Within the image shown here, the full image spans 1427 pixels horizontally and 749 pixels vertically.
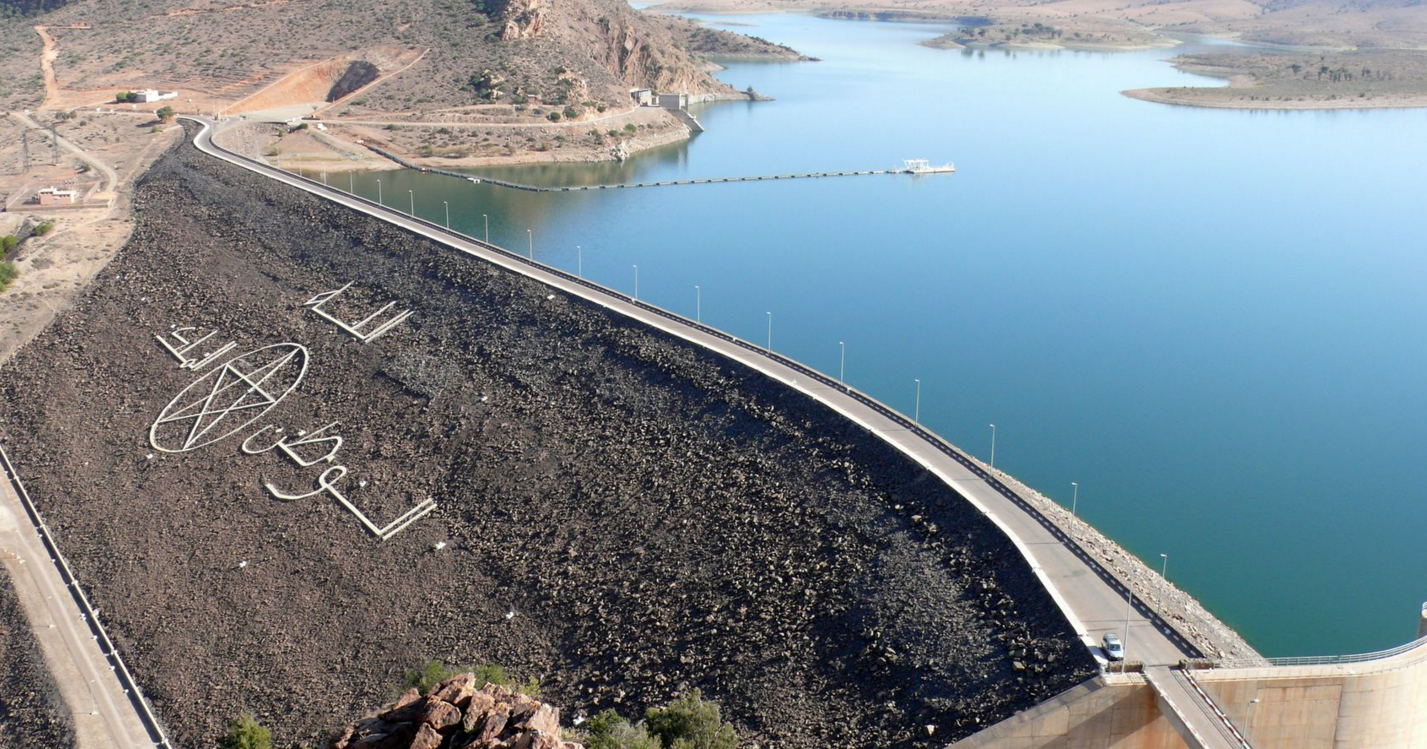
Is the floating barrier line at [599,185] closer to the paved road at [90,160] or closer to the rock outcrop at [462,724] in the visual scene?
the paved road at [90,160]

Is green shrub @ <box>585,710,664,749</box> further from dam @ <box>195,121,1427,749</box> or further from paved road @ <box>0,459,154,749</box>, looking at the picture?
paved road @ <box>0,459,154,749</box>

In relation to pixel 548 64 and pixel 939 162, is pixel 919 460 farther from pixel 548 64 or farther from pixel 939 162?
pixel 548 64

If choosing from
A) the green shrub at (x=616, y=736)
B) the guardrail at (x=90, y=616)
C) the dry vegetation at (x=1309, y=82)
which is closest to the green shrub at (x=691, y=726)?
the green shrub at (x=616, y=736)

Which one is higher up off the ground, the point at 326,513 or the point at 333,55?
the point at 333,55

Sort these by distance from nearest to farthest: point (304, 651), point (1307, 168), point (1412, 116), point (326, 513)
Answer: point (304, 651) < point (326, 513) < point (1307, 168) < point (1412, 116)

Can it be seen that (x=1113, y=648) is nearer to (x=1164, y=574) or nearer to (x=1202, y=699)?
(x=1202, y=699)

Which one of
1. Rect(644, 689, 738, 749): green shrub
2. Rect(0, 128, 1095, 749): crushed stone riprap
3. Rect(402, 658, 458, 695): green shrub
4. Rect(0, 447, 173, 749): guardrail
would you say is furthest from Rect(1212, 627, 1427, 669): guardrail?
Rect(0, 447, 173, 749): guardrail

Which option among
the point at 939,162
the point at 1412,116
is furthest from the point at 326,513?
the point at 1412,116
